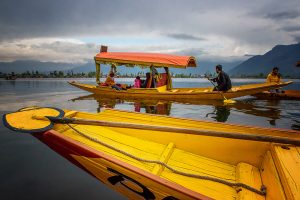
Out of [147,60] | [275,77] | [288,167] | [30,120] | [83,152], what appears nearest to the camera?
[288,167]

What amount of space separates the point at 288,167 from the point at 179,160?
165cm

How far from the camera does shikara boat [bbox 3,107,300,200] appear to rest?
8.71 feet

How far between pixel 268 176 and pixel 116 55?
45.9 feet

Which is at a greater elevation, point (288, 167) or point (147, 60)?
point (147, 60)

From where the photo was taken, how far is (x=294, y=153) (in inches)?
120

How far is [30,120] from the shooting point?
375 centimetres

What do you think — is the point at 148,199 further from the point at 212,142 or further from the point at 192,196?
the point at 212,142

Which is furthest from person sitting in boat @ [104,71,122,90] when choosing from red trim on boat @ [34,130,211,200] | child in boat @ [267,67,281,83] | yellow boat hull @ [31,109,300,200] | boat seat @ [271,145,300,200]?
boat seat @ [271,145,300,200]

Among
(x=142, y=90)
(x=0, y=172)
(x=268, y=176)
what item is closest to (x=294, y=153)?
(x=268, y=176)

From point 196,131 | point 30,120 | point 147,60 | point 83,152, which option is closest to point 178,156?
point 196,131

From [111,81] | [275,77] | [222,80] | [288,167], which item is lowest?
[288,167]

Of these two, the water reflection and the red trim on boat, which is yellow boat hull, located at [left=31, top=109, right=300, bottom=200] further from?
the water reflection

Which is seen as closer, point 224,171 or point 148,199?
point 148,199

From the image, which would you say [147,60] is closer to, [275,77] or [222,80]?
[222,80]
